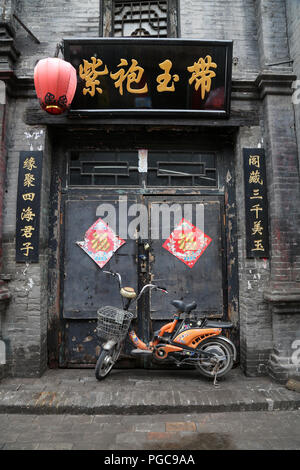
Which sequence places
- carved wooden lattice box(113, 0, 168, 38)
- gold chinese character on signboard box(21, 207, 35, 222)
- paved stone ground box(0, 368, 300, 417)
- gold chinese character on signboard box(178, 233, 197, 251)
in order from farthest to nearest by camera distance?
carved wooden lattice box(113, 0, 168, 38), gold chinese character on signboard box(178, 233, 197, 251), gold chinese character on signboard box(21, 207, 35, 222), paved stone ground box(0, 368, 300, 417)

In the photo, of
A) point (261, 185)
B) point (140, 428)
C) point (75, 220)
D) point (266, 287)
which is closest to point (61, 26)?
point (75, 220)

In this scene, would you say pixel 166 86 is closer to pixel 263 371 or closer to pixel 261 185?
pixel 261 185

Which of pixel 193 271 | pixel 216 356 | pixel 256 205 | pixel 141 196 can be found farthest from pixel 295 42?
pixel 216 356

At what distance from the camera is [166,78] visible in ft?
15.0

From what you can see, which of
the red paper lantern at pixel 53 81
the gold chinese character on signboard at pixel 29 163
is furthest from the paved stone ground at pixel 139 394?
the red paper lantern at pixel 53 81

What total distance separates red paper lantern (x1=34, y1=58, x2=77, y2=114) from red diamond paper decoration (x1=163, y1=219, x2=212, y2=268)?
8.33 feet

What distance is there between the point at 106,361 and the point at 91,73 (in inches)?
169

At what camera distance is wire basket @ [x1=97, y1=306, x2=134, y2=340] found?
13.6ft

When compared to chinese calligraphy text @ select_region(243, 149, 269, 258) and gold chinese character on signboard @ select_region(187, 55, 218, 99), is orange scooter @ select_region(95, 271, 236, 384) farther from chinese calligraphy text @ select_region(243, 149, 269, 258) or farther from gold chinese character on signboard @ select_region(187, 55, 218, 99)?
gold chinese character on signboard @ select_region(187, 55, 218, 99)

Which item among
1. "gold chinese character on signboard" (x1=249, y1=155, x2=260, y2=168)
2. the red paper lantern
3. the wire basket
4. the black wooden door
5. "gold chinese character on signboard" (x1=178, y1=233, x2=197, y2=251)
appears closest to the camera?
the red paper lantern

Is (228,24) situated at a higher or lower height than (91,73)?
higher

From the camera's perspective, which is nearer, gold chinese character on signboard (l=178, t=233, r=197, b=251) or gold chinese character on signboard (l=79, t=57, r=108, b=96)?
gold chinese character on signboard (l=79, t=57, r=108, b=96)

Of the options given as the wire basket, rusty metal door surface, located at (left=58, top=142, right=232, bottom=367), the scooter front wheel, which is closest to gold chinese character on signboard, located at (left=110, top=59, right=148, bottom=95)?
rusty metal door surface, located at (left=58, top=142, right=232, bottom=367)

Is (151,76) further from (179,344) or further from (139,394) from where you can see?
(139,394)
